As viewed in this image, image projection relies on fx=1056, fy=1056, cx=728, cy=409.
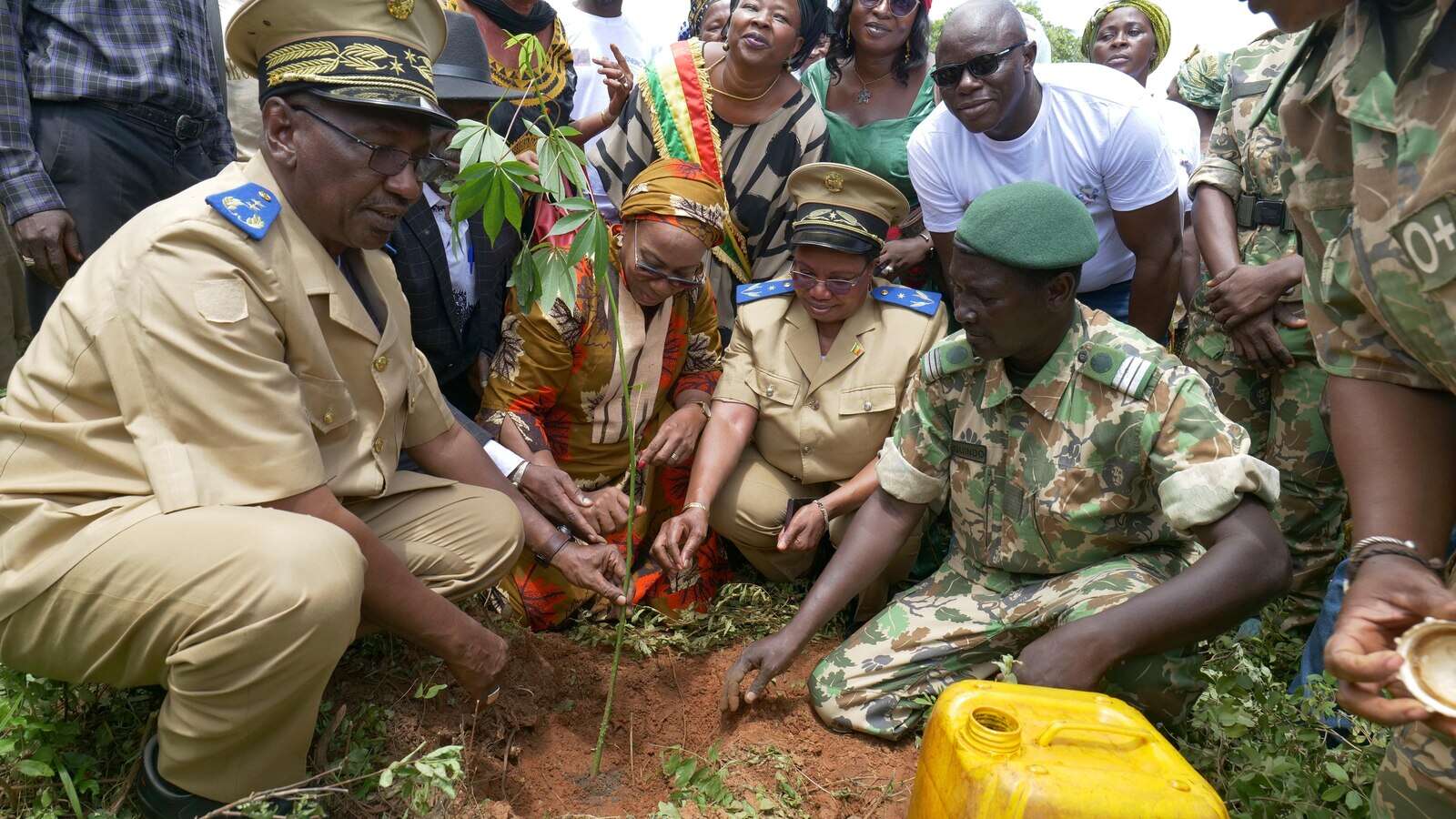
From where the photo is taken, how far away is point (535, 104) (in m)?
4.03

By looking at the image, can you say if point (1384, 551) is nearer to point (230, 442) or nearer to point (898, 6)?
point (230, 442)

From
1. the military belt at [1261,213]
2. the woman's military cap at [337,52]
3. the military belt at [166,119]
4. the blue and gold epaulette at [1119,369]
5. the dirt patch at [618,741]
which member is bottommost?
the dirt patch at [618,741]

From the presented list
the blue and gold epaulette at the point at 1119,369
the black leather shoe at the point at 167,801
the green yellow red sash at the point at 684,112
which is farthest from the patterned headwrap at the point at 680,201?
the black leather shoe at the point at 167,801

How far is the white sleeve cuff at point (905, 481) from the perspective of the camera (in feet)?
10.6

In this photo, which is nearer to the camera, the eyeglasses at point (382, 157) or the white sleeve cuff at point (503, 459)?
the eyeglasses at point (382, 157)

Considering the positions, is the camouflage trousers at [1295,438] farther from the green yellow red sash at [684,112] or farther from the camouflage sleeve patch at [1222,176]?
the green yellow red sash at [684,112]

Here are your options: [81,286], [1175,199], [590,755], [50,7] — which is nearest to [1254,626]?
[1175,199]

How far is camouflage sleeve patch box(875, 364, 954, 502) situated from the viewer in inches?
127

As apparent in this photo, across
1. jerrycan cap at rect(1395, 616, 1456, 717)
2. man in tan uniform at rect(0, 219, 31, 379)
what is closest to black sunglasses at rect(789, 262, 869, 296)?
jerrycan cap at rect(1395, 616, 1456, 717)

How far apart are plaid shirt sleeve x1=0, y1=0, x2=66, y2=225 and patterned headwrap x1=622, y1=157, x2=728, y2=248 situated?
1.86 m

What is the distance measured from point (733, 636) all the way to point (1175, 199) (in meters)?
2.22

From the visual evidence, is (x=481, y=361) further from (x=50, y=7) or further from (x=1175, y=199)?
(x=1175, y=199)

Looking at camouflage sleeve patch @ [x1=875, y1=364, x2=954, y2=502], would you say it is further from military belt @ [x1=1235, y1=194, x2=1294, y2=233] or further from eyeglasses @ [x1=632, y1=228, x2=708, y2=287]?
military belt @ [x1=1235, y1=194, x2=1294, y2=233]

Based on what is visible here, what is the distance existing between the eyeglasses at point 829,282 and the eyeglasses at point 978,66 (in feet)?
2.39
